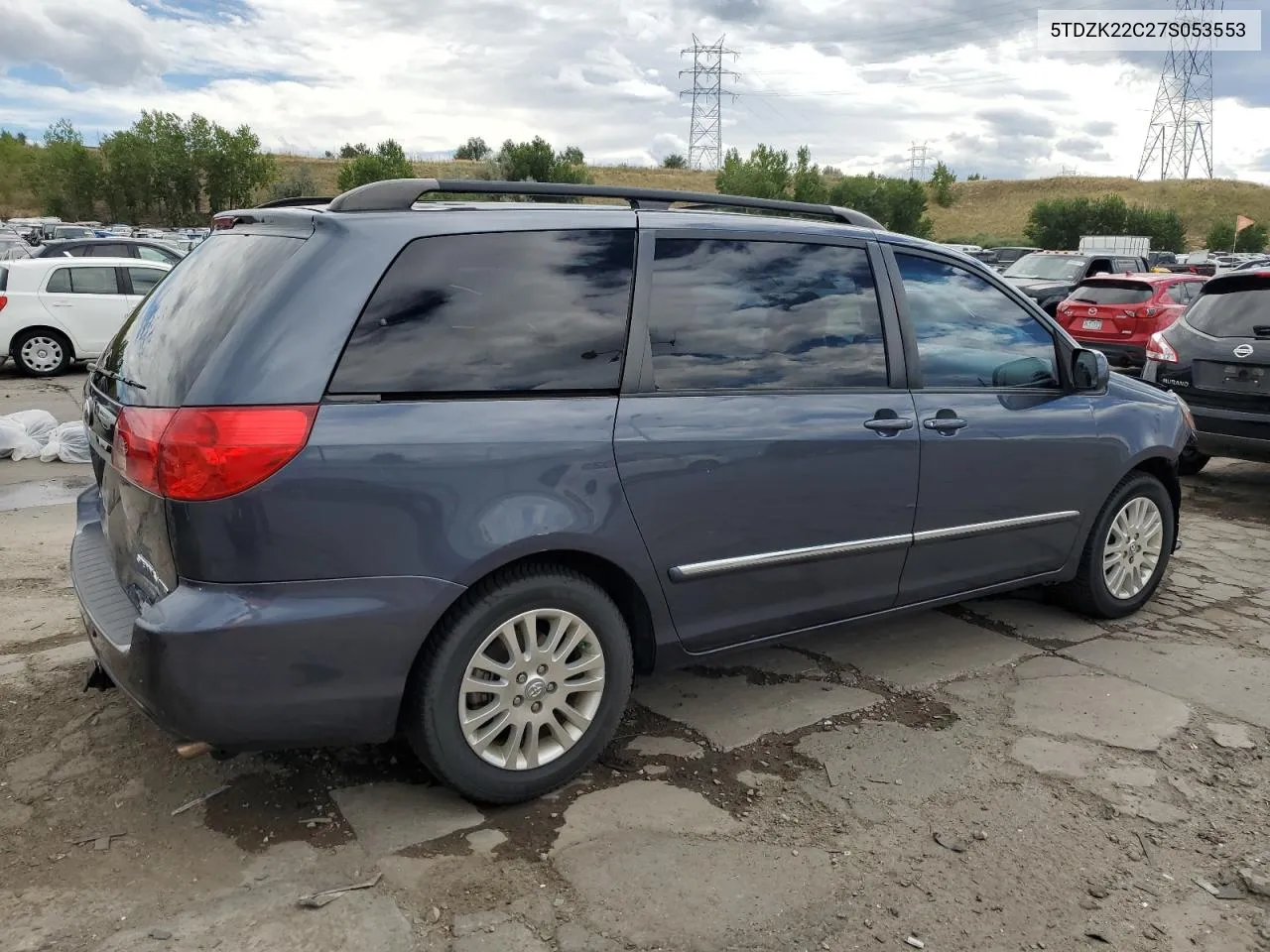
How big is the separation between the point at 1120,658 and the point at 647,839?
8.28 feet

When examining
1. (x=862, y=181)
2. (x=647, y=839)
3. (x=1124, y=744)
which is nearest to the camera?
(x=647, y=839)

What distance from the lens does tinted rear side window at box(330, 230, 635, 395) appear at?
272cm

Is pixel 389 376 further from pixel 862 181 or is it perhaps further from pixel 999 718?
pixel 862 181

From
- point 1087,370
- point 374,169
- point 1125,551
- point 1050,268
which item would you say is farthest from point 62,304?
point 374,169

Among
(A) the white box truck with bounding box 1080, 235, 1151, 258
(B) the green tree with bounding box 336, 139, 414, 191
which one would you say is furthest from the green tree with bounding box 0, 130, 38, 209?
(A) the white box truck with bounding box 1080, 235, 1151, 258

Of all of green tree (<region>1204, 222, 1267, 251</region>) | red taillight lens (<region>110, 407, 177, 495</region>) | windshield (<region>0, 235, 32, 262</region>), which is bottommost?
red taillight lens (<region>110, 407, 177, 495</region>)

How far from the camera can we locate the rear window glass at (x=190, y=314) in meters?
2.67

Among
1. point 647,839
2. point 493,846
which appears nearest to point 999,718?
point 647,839

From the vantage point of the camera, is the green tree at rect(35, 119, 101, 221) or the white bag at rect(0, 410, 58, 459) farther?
the green tree at rect(35, 119, 101, 221)

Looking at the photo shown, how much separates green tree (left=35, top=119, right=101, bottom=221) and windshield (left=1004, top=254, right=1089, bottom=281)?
6864 cm

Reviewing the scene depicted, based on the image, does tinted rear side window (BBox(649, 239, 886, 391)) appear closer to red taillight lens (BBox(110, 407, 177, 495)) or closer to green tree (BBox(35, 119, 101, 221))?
red taillight lens (BBox(110, 407, 177, 495))

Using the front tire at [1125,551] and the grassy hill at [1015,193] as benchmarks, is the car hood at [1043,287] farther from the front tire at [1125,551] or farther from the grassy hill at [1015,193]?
the grassy hill at [1015,193]

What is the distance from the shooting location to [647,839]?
2861 mm

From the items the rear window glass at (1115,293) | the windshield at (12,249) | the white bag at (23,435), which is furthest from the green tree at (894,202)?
the white bag at (23,435)
